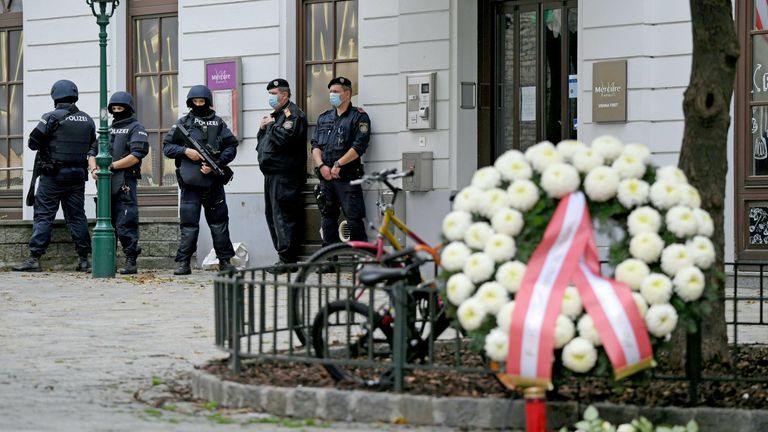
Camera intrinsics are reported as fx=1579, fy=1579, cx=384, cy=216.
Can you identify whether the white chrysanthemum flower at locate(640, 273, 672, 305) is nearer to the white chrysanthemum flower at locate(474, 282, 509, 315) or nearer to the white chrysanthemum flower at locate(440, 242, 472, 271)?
the white chrysanthemum flower at locate(474, 282, 509, 315)

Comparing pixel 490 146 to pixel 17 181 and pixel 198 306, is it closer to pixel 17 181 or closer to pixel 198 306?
pixel 198 306

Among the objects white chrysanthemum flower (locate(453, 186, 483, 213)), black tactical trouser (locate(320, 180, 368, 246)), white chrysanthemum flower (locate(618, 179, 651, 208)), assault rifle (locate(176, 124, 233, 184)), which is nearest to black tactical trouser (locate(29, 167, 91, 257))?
assault rifle (locate(176, 124, 233, 184))

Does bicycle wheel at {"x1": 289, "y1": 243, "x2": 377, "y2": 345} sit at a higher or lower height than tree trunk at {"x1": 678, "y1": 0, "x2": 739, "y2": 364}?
lower

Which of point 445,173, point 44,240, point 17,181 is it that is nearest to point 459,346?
→ point 445,173

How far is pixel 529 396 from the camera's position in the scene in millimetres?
6773

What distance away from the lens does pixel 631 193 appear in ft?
22.7

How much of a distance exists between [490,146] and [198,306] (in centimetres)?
481

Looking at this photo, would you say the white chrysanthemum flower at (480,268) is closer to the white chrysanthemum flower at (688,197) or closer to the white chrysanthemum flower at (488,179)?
the white chrysanthemum flower at (488,179)

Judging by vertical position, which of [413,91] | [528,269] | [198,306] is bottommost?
[198,306]

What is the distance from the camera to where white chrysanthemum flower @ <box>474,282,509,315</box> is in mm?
6809

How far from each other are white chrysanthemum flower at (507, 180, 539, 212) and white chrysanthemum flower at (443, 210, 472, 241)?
9.5 inches

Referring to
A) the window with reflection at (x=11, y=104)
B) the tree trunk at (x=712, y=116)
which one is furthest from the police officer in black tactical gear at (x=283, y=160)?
the tree trunk at (x=712, y=116)

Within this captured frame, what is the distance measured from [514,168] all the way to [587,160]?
1.07ft

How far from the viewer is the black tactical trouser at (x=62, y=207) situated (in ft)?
58.6
